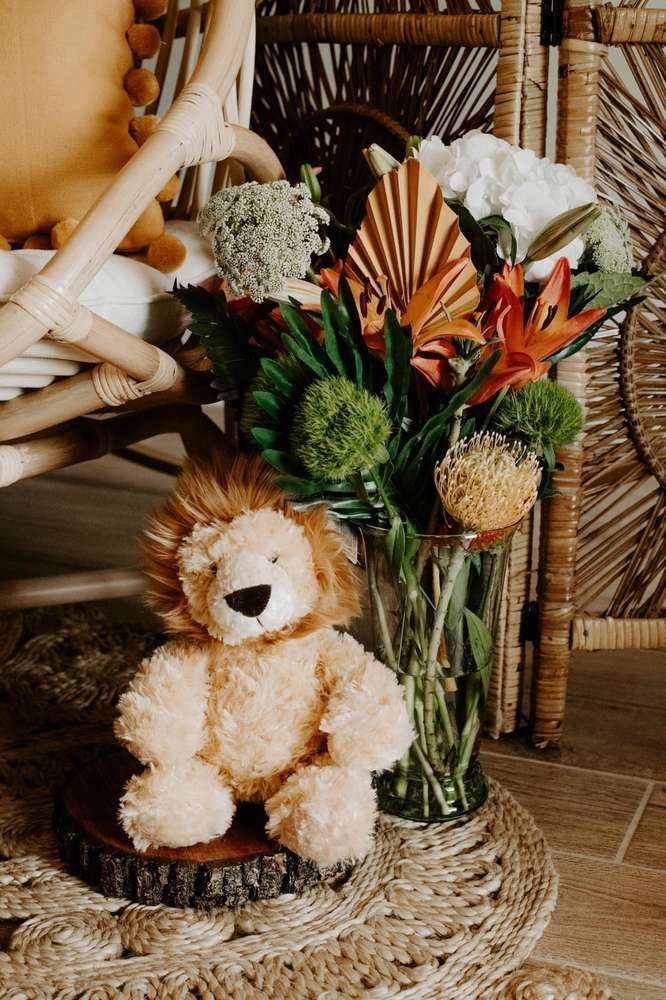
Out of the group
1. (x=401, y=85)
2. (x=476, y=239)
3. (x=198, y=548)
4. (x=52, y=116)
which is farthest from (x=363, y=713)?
(x=401, y=85)

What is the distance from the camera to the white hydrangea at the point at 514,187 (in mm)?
843

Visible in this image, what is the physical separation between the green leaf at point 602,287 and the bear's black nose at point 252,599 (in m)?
0.35

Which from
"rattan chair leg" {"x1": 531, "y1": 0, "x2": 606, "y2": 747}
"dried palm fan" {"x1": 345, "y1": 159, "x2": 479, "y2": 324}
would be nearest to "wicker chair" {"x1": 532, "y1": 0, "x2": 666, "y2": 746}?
"rattan chair leg" {"x1": 531, "y1": 0, "x2": 606, "y2": 747}

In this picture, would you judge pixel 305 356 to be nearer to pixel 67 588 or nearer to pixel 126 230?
pixel 126 230

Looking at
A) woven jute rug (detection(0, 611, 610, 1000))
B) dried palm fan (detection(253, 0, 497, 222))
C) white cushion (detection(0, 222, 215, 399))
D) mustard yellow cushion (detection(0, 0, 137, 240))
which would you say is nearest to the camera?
woven jute rug (detection(0, 611, 610, 1000))

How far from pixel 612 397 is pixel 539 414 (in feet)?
1.03

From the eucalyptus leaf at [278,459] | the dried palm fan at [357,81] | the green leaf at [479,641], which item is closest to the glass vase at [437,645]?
the green leaf at [479,641]

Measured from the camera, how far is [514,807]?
40.4 inches

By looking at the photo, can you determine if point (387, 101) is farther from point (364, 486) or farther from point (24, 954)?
point (24, 954)

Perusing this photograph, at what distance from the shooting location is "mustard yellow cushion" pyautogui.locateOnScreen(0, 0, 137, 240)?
39.9 inches

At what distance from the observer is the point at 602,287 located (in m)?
0.91

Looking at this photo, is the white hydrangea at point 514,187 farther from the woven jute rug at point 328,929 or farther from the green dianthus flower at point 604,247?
the woven jute rug at point 328,929

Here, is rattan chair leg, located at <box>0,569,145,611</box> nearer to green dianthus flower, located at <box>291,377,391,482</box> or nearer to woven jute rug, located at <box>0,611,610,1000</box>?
woven jute rug, located at <box>0,611,610,1000</box>

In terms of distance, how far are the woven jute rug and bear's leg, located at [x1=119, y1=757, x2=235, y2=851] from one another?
0.21 ft
